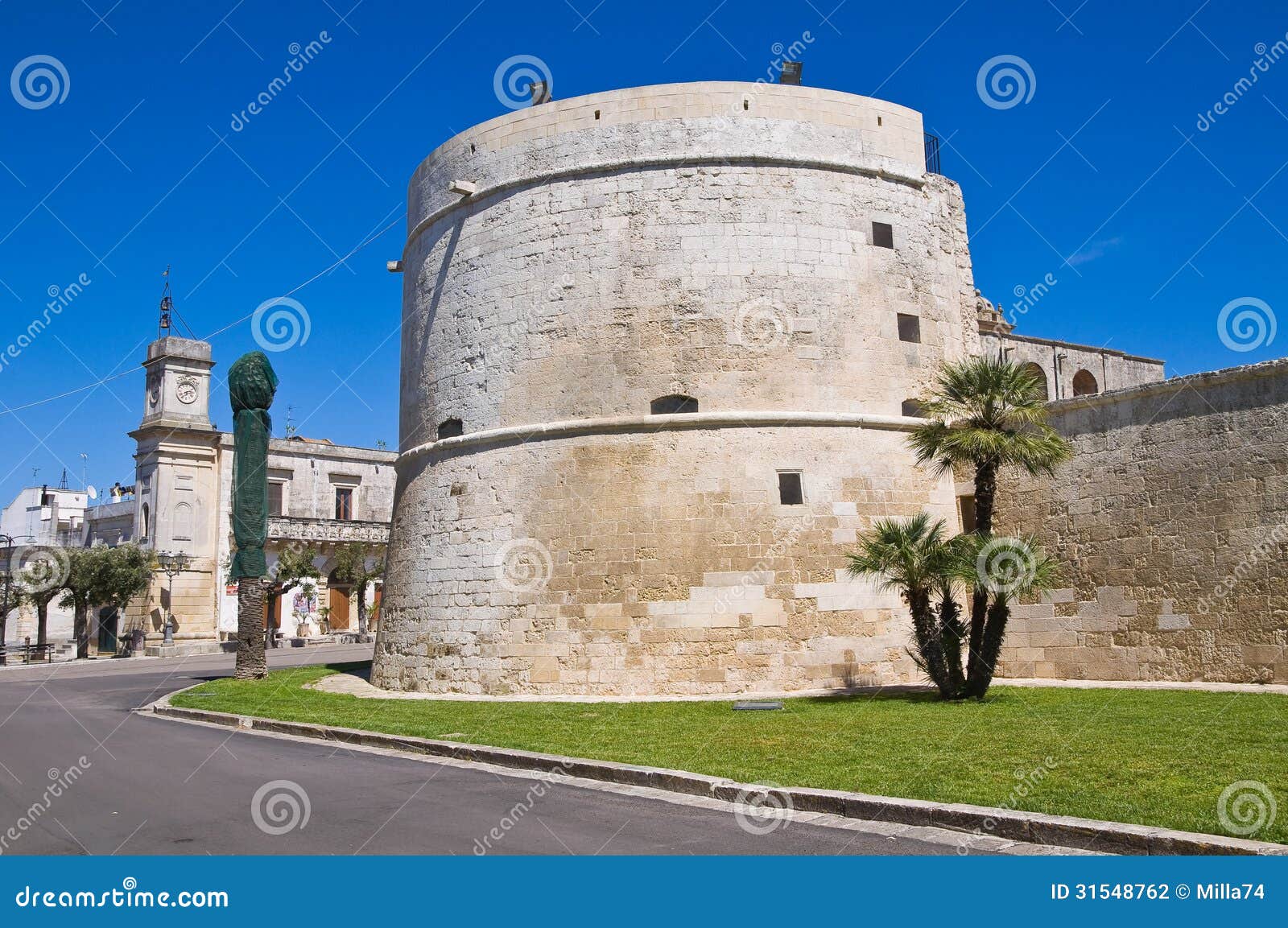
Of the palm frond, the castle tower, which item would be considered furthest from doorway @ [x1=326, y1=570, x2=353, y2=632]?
the palm frond

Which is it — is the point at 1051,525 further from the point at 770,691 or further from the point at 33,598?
the point at 33,598

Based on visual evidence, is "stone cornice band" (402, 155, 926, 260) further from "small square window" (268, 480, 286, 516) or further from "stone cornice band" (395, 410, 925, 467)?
"small square window" (268, 480, 286, 516)

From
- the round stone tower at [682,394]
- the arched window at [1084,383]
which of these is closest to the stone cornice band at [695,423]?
the round stone tower at [682,394]

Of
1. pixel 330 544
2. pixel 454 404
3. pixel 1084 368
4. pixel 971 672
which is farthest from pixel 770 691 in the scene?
pixel 330 544

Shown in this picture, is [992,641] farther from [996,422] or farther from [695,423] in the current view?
[695,423]

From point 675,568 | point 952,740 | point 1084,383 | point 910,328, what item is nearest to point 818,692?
point 675,568

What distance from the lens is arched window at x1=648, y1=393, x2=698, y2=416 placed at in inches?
607

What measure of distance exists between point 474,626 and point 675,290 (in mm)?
5704

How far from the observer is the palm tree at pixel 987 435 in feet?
38.5

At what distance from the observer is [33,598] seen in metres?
35.2

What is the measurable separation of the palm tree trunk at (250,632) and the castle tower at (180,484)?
21915 millimetres

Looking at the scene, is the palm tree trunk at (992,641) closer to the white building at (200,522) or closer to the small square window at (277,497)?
the white building at (200,522)

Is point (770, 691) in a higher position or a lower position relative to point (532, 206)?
lower

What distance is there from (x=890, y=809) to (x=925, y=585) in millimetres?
5994
